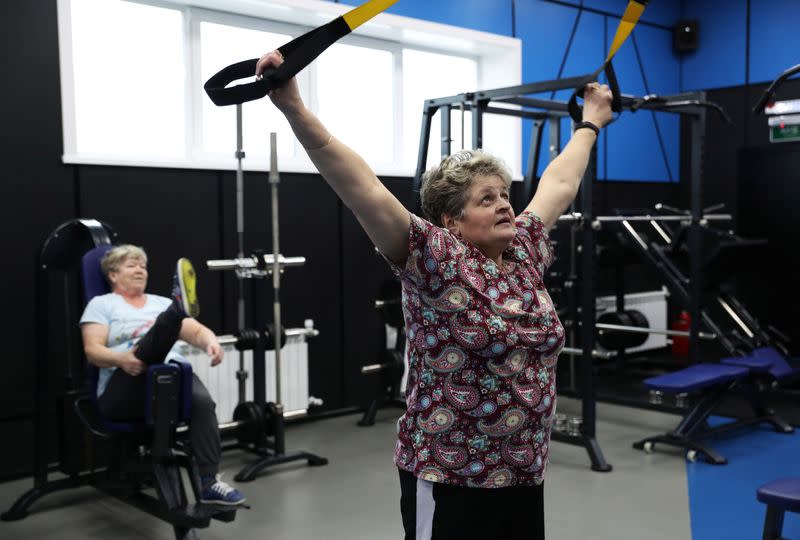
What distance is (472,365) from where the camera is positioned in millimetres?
1549

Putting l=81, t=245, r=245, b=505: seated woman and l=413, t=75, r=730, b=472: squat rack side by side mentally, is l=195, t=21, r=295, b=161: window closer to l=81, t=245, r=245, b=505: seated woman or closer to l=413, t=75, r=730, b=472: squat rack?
l=413, t=75, r=730, b=472: squat rack

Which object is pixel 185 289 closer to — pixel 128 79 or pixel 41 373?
pixel 41 373

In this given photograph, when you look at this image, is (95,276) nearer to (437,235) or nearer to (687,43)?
(437,235)

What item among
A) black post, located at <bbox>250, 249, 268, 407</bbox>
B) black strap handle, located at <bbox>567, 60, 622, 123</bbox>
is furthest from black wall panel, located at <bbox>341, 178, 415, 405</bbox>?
black strap handle, located at <bbox>567, 60, 622, 123</bbox>

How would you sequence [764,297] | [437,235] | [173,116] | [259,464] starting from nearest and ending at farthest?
[437,235]
[259,464]
[173,116]
[764,297]

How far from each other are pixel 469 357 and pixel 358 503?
100 inches

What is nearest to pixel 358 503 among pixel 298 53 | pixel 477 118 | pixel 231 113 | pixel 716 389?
pixel 477 118

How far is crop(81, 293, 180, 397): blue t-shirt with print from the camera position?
356 cm

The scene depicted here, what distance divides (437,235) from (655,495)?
115 inches

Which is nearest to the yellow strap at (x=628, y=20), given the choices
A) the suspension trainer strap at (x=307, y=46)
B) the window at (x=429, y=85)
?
the suspension trainer strap at (x=307, y=46)

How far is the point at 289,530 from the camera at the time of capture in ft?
11.6

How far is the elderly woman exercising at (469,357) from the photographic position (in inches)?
59.9

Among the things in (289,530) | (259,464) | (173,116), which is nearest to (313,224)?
(173,116)

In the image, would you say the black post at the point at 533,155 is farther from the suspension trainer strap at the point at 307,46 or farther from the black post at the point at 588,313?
the suspension trainer strap at the point at 307,46
